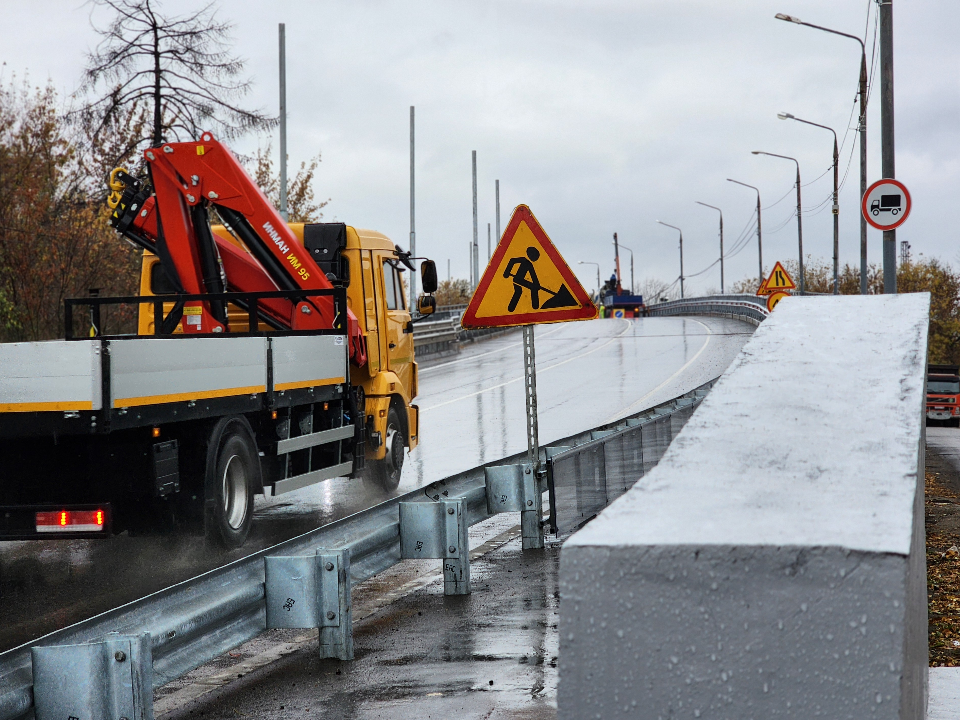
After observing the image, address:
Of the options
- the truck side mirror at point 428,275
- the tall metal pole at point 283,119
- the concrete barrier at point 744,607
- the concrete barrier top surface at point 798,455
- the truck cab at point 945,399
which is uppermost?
the tall metal pole at point 283,119

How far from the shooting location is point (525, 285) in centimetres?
827

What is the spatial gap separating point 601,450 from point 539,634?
11.6ft

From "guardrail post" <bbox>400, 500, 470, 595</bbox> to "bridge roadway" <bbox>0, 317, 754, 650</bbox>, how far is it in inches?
78.8

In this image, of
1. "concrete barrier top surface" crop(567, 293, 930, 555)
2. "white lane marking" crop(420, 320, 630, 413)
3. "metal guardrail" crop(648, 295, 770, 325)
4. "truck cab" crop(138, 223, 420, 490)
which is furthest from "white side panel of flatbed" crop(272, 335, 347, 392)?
"metal guardrail" crop(648, 295, 770, 325)

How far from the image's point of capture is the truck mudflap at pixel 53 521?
294 inches

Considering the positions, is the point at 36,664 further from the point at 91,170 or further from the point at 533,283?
the point at 91,170

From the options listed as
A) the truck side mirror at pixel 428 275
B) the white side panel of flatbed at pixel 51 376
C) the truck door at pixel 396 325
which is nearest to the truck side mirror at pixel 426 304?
the truck side mirror at pixel 428 275

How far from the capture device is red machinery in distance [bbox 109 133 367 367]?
1134 centimetres

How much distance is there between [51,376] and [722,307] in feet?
201

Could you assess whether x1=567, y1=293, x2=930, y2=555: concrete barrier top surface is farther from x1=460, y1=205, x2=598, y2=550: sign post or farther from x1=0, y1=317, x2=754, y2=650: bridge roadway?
x1=0, y1=317, x2=754, y2=650: bridge roadway

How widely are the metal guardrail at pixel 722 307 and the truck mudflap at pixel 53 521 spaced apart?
119 feet

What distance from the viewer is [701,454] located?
8.46 ft

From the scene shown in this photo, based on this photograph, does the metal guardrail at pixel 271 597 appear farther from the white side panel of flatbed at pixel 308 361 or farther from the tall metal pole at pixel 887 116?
the tall metal pole at pixel 887 116

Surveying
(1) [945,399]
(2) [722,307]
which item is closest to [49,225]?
(1) [945,399]
